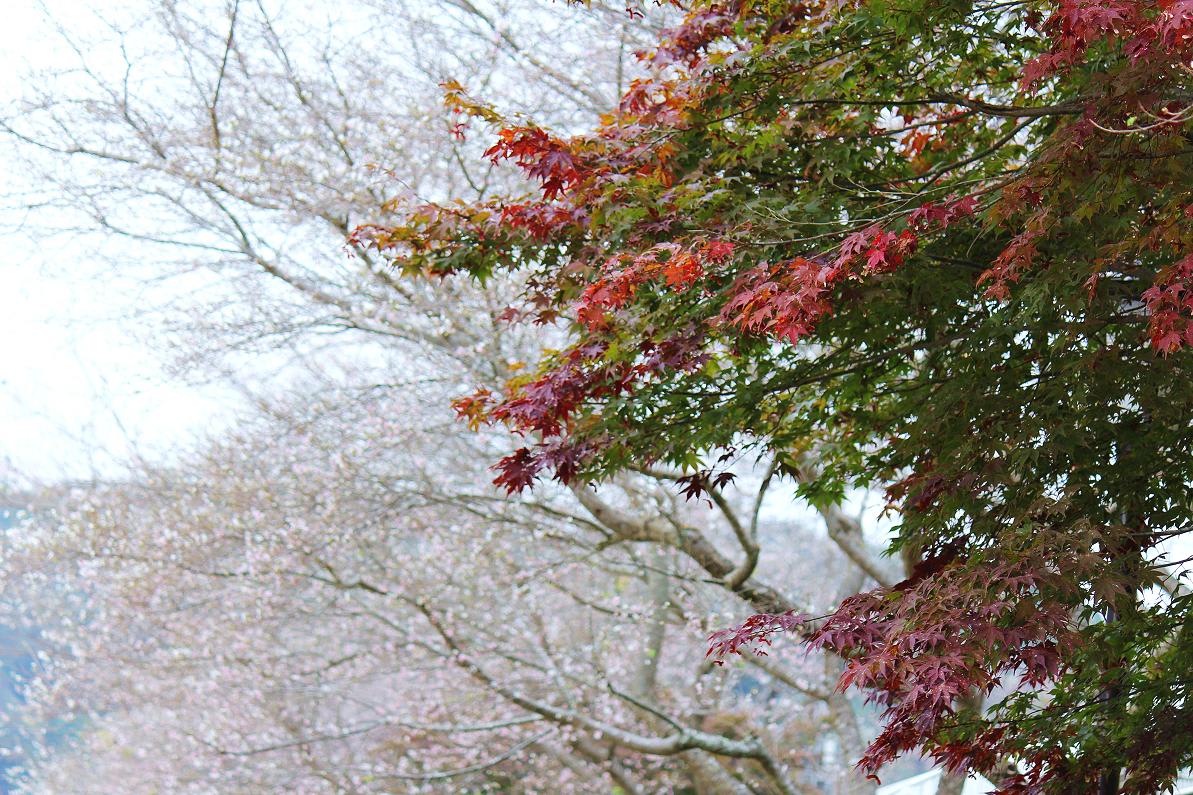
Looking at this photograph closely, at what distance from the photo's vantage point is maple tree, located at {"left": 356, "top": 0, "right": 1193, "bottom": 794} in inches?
116

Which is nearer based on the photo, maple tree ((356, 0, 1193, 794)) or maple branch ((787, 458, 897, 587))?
maple tree ((356, 0, 1193, 794))

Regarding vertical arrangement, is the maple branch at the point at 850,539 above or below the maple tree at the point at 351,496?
below

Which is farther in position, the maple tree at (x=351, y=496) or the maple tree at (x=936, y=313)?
the maple tree at (x=351, y=496)

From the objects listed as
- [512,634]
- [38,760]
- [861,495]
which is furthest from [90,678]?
[861,495]

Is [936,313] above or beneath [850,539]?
beneath

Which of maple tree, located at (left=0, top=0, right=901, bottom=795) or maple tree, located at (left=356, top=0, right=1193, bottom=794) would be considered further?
maple tree, located at (left=0, top=0, right=901, bottom=795)

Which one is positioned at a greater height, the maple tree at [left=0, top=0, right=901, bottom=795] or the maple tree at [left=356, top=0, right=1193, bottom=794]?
the maple tree at [left=0, top=0, right=901, bottom=795]

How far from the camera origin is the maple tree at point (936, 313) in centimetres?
295

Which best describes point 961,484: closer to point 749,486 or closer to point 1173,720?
point 1173,720

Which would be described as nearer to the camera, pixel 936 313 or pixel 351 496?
pixel 936 313

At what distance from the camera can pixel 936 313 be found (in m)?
4.08

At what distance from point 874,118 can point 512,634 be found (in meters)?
7.76

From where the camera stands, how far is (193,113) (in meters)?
7.00

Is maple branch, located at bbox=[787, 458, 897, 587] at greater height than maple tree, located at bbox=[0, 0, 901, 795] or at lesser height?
lesser
